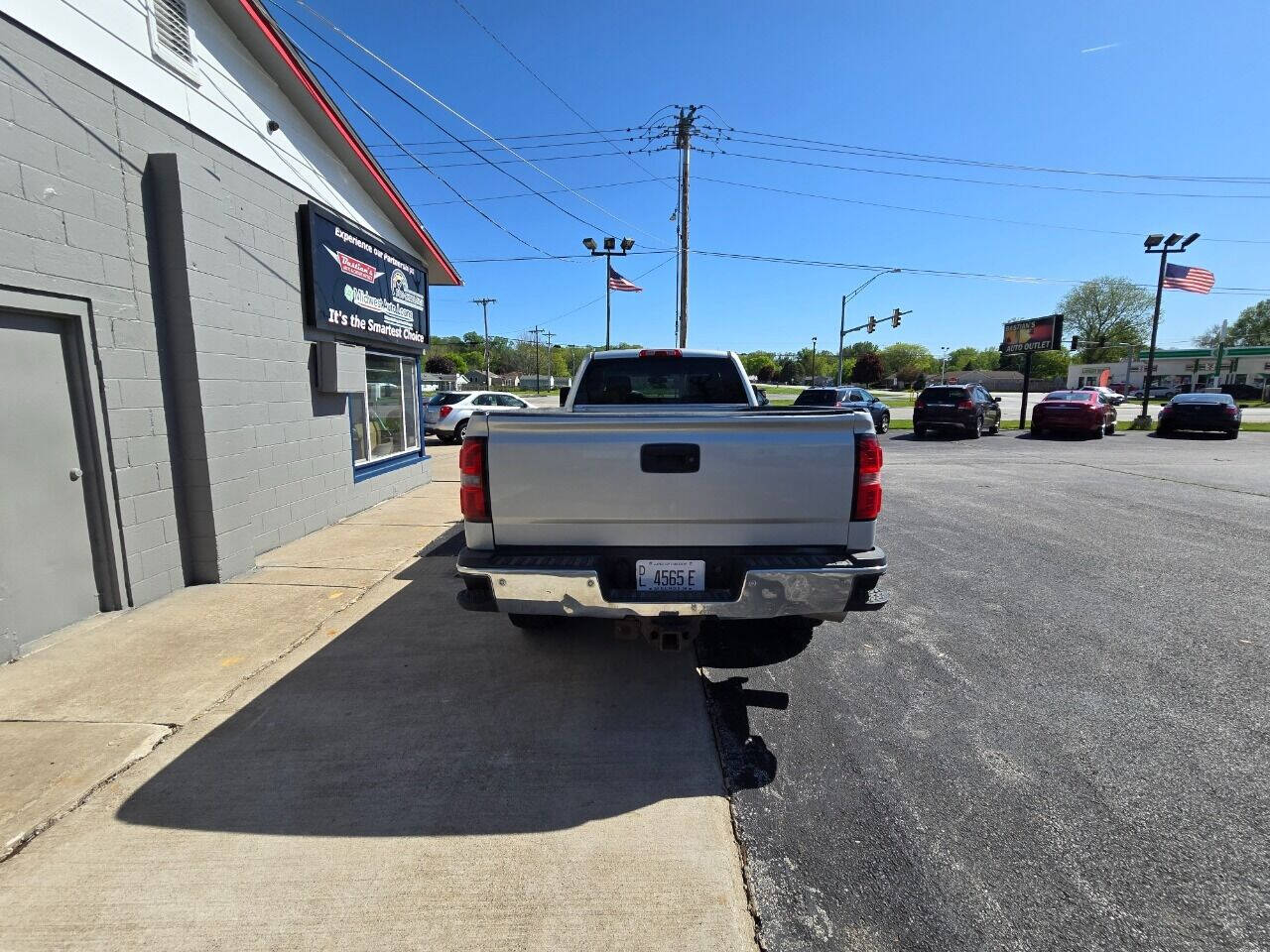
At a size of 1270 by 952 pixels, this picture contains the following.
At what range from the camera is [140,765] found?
8.87 ft

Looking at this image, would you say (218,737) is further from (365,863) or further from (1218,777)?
(1218,777)

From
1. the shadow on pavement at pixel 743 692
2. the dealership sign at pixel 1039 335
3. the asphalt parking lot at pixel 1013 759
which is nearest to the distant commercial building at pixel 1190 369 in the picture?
the dealership sign at pixel 1039 335

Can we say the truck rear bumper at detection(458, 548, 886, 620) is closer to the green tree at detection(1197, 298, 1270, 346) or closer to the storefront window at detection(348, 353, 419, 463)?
the storefront window at detection(348, 353, 419, 463)

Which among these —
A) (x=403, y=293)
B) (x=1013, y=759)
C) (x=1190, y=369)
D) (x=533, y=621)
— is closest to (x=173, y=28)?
(x=403, y=293)

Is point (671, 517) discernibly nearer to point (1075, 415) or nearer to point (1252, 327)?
point (1075, 415)

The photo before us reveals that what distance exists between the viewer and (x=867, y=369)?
115 m

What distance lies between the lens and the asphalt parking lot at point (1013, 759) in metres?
1.96

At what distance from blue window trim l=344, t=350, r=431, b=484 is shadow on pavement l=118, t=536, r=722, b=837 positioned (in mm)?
4461

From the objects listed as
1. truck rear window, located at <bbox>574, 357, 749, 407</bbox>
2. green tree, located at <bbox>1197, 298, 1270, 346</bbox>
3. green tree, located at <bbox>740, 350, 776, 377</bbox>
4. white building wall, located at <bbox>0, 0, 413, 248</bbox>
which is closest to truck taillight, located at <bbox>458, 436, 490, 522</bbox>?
truck rear window, located at <bbox>574, 357, 749, 407</bbox>

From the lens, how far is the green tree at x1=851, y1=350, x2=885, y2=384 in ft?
375

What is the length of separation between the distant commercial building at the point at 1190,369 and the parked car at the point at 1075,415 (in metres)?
52.4

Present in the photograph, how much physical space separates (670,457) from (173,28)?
564cm

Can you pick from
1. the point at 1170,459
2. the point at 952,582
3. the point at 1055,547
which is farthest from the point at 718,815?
the point at 1170,459

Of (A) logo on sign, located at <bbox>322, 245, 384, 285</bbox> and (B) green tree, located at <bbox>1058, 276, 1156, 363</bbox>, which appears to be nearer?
(A) logo on sign, located at <bbox>322, 245, 384, 285</bbox>
